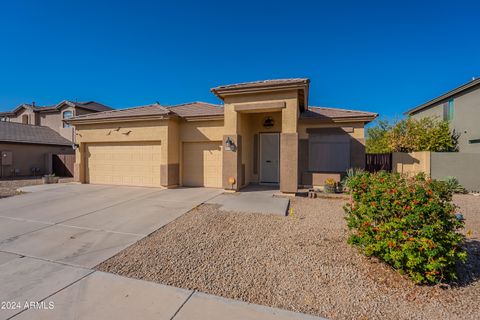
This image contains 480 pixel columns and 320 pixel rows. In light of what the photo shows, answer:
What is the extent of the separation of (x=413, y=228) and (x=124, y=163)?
12.0 metres

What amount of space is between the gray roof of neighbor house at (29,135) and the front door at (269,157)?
60.5 feet

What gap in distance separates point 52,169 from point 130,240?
18141 millimetres

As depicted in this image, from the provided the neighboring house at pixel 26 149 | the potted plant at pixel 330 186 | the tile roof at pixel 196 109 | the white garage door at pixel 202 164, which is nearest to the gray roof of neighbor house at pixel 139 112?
the tile roof at pixel 196 109

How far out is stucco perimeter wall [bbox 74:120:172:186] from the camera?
10.4 m

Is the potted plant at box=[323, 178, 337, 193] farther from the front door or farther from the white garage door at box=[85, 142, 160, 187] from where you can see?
the white garage door at box=[85, 142, 160, 187]

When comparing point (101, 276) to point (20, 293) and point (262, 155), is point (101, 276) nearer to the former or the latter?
point (20, 293)

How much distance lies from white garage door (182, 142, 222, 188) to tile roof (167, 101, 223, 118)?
144 cm

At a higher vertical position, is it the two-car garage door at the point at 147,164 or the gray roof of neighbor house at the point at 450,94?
the gray roof of neighbor house at the point at 450,94

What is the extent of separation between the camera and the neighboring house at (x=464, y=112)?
537 inches

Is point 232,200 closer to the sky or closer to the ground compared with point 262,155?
closer to the ground

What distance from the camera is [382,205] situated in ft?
10.9

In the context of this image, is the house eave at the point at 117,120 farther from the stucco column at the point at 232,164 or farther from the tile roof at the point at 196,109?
the stucco column at the point at 232,164

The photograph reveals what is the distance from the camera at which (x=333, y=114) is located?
10641mm

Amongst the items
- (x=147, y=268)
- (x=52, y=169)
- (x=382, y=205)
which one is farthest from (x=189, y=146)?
(x=52, y=169)
